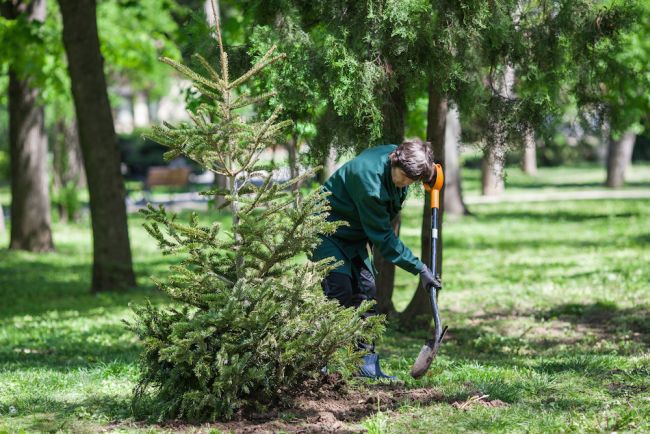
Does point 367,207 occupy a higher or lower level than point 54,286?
higher

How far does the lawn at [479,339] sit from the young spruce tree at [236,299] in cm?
30

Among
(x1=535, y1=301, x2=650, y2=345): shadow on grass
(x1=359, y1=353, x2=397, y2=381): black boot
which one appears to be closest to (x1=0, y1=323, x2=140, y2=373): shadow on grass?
(x1=359, y1=353, x2=397, y2=381): black boot

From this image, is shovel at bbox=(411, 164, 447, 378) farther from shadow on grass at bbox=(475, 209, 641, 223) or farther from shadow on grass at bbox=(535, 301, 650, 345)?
shadow on grass at bbox=(475, 209, 641, 223)

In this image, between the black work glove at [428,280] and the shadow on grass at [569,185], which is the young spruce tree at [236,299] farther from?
the shadow on grass at [569,185]

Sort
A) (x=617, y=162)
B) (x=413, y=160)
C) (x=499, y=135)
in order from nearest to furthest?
(x=413, y=160), (x=499, y=135), (x=617, y=162)

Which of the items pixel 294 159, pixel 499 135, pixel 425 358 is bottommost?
pixel 425 358

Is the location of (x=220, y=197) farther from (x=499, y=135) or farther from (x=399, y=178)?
(x=399, y=178)

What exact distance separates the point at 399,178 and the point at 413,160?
0.55 feet

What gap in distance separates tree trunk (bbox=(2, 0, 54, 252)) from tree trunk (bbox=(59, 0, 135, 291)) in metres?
5.32

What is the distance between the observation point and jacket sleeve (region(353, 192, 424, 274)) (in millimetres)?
5273

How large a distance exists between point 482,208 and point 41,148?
38.4 feet

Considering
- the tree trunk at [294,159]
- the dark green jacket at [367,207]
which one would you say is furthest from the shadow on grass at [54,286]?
the dark green jacket at [367,207]

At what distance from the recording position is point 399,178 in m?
5.23

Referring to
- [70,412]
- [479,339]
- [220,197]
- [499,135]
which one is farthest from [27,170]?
[70,412]
